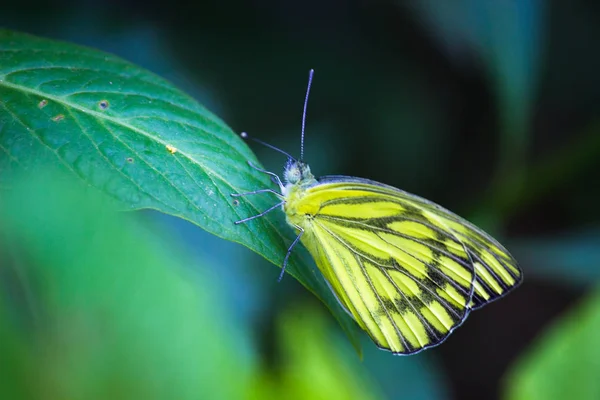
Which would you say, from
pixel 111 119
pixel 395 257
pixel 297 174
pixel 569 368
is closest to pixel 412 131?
pixel 395 257

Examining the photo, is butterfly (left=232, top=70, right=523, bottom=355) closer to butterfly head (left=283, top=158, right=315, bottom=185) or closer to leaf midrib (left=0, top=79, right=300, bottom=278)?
butterfly head (left=283, top=158, right=315, bottom=185)

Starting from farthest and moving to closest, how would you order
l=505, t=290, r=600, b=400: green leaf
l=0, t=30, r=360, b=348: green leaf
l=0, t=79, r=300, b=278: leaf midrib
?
l=505, t=290, r=600, b=400: green leaf, l=0, t=79, r=300, b=278: leaf midrib, l=0, t=30, r=360, b=348: green leaf

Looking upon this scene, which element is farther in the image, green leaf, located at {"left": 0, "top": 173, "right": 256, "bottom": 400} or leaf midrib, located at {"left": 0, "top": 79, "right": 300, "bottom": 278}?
leaf midrib, located at {"left": 0, "top": 79, "right": 300, "bottom": 278}

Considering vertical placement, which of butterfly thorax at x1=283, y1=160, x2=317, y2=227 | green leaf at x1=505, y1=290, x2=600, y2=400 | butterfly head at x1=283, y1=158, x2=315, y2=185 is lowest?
green leaf at x1=505, y1=290, x2=600, y2=400

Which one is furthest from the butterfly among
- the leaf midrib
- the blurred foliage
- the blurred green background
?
the blurred foliage

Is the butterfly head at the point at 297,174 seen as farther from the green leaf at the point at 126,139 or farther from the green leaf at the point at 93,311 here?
the green leaf at the point at 93,311

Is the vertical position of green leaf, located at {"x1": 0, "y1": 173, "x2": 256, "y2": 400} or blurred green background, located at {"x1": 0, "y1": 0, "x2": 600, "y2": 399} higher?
Result: blurred green background, located at {"x1": 0, "y1": 0, "x2": 600, "y2": 399}

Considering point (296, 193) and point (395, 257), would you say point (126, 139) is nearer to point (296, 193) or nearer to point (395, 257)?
point (296, 193)

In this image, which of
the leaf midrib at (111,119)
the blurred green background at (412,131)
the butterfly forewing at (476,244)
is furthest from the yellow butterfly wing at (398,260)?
the leaf midrib at (111,119)
